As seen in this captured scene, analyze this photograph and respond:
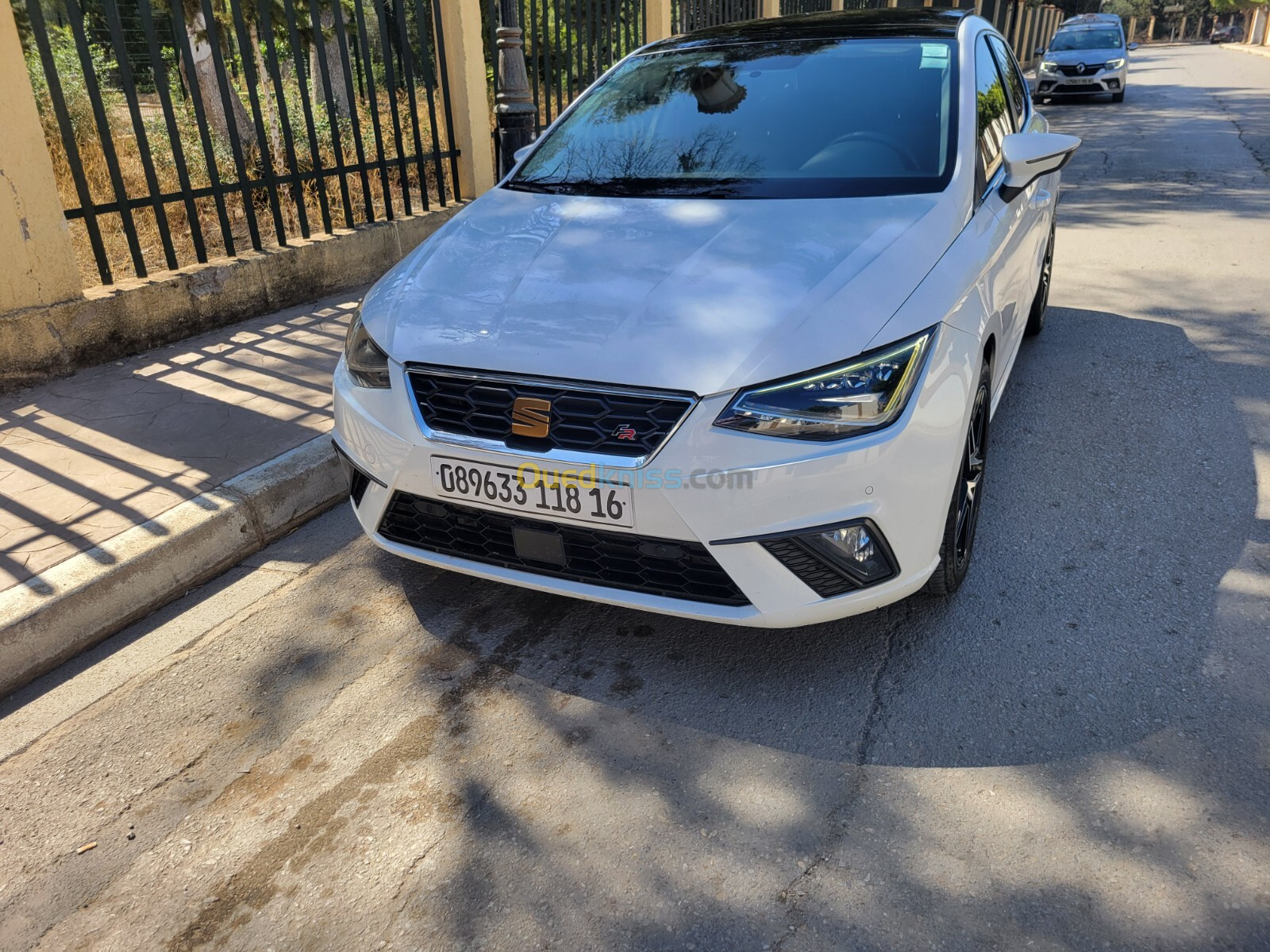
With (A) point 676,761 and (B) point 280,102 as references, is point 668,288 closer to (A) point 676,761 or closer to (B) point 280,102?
(A) point 676,761

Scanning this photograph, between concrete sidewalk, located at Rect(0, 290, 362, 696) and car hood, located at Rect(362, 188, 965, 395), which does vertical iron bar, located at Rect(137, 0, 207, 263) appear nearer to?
concrete sidewalk, located at Rect(0, 290, 362, 696)

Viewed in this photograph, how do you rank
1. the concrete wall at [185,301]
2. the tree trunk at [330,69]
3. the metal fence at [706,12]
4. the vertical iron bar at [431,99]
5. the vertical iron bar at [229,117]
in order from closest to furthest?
the concrete wall at [185,301]
the vertical iron bar at [229,117]
the vertical iron bar at [431,99]
the metal fence at [706,12]
the tree trunk at [330,69]

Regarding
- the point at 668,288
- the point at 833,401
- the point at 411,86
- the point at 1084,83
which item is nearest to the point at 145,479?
the point at 668,288

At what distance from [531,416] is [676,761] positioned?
0.93 m

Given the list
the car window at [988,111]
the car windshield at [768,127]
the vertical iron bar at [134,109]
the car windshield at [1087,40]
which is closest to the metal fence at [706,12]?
the vertical iron bar at [134,109]

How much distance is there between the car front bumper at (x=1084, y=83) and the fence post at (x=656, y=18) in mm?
11076

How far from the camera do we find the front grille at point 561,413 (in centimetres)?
226

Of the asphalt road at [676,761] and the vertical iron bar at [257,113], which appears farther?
the vertical iron bar at [257,113]

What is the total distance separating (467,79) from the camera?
734cm

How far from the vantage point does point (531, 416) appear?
7.74ft

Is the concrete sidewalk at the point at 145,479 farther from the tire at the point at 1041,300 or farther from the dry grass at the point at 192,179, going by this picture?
the tire at the point at 1041,300

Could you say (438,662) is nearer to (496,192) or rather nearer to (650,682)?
(650,682)

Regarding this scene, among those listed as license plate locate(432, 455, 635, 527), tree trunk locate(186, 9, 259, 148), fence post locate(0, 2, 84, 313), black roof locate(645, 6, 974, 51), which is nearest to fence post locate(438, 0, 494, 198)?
fence post locate(0, 2, 84, 313)

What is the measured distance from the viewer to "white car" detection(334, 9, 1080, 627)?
2.26 meters
